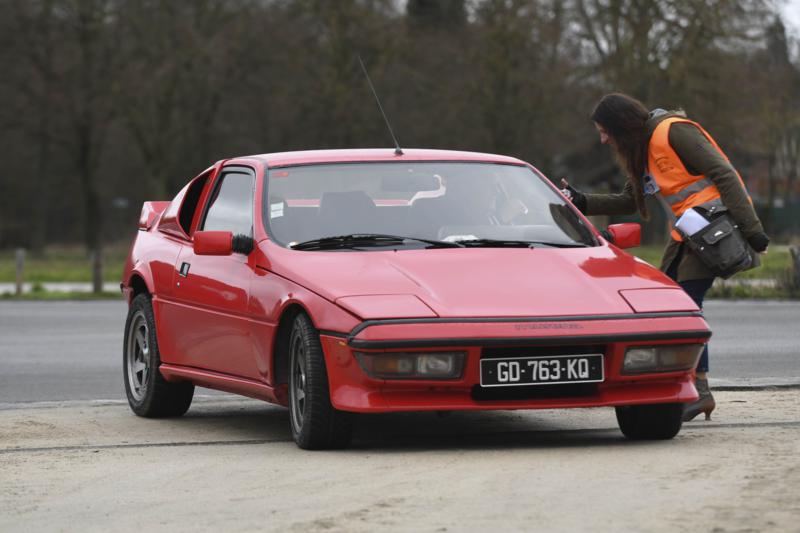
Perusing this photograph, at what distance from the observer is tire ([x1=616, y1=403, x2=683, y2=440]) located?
7891 mm

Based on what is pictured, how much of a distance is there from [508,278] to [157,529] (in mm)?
2550

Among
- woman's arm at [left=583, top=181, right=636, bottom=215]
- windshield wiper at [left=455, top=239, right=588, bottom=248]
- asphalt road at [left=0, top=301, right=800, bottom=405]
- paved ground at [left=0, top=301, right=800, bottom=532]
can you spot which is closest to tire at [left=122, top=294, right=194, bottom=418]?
paved ground at [left=0, top=301, right=800, bottom=532]

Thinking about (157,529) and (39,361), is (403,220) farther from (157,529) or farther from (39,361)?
(39,361)

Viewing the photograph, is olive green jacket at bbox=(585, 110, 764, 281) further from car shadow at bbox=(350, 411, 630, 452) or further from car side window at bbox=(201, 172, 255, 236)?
car side window at bbox=(201, 172, 255, 236)

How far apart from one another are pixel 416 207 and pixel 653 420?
1.67 meters

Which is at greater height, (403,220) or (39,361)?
(403,220)

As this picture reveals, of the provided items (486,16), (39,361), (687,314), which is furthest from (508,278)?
(486,16)

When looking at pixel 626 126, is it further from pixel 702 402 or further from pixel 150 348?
pixel 150 348

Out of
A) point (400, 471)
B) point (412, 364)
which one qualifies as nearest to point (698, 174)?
point (412, 364)

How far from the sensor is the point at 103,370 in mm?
13641

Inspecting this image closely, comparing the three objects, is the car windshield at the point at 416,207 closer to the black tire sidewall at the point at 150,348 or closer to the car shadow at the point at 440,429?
the car shadow at the point at 440,429

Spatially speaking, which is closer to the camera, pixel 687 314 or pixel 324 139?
pixel 687 314

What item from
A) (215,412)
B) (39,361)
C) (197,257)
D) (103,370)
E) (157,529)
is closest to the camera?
(157,529)

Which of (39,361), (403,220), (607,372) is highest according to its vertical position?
(403,220)
